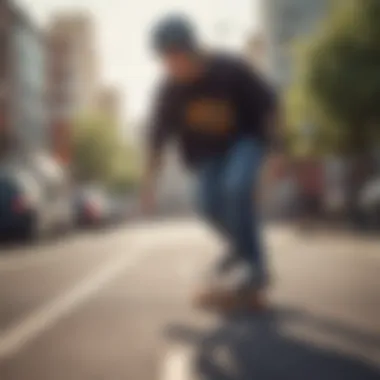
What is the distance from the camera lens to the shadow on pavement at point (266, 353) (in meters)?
1.82

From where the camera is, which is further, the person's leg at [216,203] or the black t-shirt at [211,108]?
the person's leg at [216,203]

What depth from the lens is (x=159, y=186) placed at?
7.13ft

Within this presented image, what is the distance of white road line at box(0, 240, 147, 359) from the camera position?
214cm

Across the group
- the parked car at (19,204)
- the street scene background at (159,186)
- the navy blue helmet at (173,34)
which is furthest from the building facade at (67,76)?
the navy blue helmet at (173,34)

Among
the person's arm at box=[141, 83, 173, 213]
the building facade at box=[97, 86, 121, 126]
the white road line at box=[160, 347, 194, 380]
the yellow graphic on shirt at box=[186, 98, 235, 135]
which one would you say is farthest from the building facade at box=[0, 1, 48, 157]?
the white road line at box=[160, 347, 194, 380]

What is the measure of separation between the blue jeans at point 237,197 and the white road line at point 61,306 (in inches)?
22.4

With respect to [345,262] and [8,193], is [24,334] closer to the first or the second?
[8,193]

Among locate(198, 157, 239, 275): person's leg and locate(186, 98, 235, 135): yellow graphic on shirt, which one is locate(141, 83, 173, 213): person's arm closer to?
locate(186, 98, 235, 135): yellow graphic on shirt

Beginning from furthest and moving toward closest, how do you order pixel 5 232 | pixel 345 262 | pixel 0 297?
pixel 345 262 → pixel 0 297 → pixel 5 232

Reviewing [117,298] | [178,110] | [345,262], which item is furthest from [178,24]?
[345,262]

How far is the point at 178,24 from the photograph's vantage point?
2066mm

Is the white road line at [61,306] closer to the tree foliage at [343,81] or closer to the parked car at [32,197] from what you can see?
→ the parked car at [32,197]

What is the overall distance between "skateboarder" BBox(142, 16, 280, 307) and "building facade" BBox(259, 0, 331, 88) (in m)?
0.13

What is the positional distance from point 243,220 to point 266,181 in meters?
0.14
